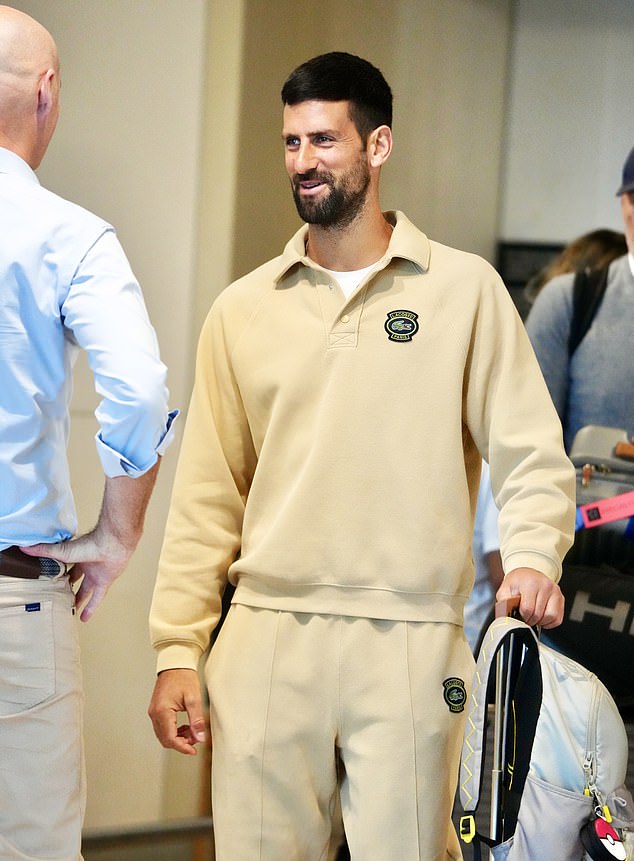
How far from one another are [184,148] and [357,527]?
1858 millimetres

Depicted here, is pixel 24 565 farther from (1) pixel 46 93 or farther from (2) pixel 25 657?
(1) pixel 46 93

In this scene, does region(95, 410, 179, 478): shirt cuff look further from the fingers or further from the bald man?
the fingers

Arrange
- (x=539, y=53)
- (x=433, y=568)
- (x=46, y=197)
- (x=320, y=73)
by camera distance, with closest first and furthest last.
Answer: (x=46, y=197), (x=433, y=568), (x=320, y=73), (x=539, y=53)

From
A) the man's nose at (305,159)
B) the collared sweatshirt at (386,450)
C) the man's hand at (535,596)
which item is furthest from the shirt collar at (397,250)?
the man's hand at (535,596)

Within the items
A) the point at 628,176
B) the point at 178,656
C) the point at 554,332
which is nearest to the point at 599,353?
the point at 554,332

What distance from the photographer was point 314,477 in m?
1.99

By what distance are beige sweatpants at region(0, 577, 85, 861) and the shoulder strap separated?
7.63 ft

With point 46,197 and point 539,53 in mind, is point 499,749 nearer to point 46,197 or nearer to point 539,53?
point 46,197

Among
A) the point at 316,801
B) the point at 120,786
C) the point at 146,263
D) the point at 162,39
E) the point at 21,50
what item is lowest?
the point at 120,786

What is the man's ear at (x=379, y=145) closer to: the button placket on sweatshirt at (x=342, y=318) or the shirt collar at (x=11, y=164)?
the button placket on sweatshirt at (x=342, y=318)

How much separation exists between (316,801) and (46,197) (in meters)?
1.05

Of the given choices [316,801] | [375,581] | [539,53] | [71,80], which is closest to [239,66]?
[71,80]

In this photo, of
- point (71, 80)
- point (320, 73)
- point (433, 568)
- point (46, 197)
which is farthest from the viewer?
point (71, 80)

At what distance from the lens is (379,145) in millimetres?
2143
